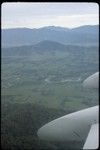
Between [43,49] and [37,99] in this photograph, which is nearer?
[37,99]

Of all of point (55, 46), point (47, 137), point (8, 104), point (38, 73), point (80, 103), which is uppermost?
point (47, 137)

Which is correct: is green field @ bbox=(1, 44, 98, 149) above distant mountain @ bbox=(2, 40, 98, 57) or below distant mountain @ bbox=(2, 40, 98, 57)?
above

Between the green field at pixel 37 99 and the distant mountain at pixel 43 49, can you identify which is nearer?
the green field at pixel 37 99

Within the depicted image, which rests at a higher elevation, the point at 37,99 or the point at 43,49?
the point at 37,99

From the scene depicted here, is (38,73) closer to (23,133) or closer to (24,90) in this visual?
(24,90)

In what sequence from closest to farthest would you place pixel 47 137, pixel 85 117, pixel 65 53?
pixel 85 117
pixel 47 137
pixel 65 53

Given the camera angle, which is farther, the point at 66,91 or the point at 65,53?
the point at 65,53

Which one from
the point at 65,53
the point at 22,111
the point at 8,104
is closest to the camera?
the point at 22,111

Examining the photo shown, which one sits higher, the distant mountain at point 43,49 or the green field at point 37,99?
the green field at point 37,99

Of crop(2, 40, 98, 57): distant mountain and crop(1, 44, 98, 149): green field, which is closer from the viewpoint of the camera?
crop(1, 44, 98, 149): green field

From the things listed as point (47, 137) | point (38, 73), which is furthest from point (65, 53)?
point (47, 137)

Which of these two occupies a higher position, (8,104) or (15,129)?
(15,129)
